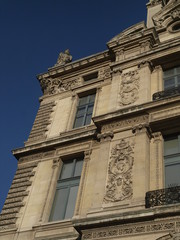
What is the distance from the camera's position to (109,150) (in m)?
13.7

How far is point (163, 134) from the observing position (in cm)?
1384

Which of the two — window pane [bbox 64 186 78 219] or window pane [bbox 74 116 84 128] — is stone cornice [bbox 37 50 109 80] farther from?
window pane [bbox 64 186 78 219]

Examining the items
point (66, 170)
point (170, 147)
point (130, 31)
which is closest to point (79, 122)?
point (66, 170)

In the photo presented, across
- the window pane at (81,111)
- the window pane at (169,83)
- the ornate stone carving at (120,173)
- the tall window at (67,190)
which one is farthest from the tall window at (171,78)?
the tall window at (67,190)

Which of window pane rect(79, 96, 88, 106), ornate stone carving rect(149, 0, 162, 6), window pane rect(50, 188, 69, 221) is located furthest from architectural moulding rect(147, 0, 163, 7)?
window pane rect(50, 188, 69, 221)

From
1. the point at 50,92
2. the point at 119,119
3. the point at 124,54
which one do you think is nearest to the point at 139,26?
the point at 124,54

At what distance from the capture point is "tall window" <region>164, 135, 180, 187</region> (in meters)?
12.4

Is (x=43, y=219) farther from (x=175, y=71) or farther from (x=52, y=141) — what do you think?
(x=175, y=71)

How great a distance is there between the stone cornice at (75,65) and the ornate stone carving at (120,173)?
7.55 m

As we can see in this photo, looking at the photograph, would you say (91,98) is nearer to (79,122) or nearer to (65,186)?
(79,122)

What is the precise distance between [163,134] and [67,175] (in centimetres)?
445

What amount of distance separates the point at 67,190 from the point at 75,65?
8.40 m

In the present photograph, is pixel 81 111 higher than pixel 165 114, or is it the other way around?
pixel 81 111

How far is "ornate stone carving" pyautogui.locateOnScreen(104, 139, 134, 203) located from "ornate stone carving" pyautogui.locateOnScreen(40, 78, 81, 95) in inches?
289
